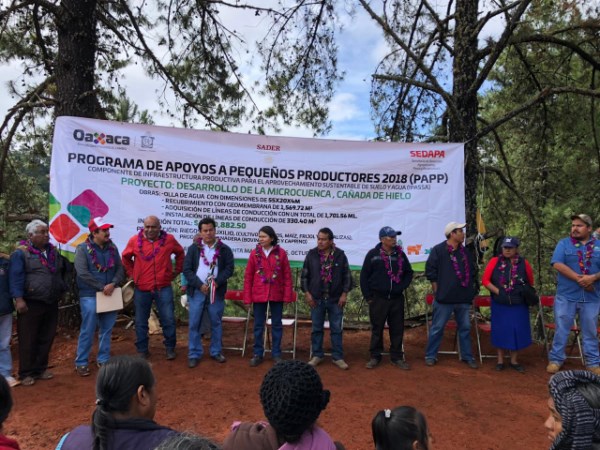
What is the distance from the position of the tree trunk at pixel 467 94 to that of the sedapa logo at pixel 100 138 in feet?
15.7

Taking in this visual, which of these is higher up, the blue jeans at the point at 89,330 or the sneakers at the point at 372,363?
the blue jeans at the point at 89,330

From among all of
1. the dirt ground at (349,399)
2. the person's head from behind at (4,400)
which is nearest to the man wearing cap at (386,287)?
the dirt ground at (349,399)

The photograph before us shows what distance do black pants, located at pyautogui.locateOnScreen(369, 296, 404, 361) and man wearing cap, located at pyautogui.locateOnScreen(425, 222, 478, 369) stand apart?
424mm

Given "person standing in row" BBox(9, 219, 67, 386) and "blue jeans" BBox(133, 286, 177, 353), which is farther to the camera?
"blue jeans" BBox(133, 286, 177, 353)

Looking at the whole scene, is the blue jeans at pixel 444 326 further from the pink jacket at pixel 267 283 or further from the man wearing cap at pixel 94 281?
the man wearing cap at pixel 94 281

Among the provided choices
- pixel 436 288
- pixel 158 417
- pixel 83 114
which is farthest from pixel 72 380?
pixel 436 288

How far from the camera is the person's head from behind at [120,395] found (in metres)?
1.68

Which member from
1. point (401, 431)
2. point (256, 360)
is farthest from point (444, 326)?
point (401, 431)

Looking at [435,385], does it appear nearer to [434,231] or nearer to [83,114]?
[434,231]

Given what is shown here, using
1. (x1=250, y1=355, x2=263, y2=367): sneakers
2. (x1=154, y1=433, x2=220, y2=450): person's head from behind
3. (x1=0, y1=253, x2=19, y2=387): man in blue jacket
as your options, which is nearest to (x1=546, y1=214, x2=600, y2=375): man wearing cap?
(x1=250, y1=355, x2=263, y2=367): sneakers

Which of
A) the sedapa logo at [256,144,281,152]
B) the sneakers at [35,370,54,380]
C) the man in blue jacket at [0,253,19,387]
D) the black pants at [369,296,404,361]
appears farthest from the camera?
the sedapa logo at [256,144,281,152]

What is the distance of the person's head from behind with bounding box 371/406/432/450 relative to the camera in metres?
1.93

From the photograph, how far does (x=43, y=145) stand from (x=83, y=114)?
1.97 meters

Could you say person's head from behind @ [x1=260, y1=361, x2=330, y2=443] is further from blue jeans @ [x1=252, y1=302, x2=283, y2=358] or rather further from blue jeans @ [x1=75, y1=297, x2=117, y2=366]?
blue jeans @ [x1=75, y1=297, x2=117, y2=366]
